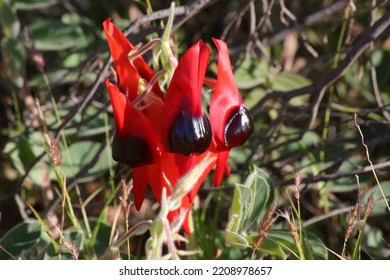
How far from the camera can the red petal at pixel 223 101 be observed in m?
1.45

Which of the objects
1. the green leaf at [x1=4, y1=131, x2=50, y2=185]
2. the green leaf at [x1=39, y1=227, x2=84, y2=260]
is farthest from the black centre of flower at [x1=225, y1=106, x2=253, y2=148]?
the green leaf at [x1=4, y1=131, x2=50, y2=185]

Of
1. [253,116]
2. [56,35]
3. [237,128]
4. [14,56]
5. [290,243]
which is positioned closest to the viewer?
[237,128]

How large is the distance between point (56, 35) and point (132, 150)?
1142 millimetres

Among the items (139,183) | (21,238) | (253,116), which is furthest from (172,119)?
(253,116)

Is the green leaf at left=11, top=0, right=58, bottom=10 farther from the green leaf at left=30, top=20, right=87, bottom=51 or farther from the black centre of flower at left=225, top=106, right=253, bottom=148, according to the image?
the black centre of flower at left=225, top=106, right=253, bottom=148

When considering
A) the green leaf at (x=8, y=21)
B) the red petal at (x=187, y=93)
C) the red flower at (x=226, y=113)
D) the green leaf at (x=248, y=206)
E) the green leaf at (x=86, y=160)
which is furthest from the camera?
the green leaf at (x=8, y=21)

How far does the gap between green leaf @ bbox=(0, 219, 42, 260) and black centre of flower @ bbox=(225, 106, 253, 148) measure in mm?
589

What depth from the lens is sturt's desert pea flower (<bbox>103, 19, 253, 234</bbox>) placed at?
1363 millimetres

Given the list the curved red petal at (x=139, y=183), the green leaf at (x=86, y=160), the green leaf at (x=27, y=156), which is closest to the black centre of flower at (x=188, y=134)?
the curved red petal at (x=139, y=183)

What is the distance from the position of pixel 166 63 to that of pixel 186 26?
1.26 meters

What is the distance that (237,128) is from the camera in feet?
4.78

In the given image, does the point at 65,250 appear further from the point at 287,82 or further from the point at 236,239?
the point at 287,82

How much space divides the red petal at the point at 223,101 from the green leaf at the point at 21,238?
1.88 ft

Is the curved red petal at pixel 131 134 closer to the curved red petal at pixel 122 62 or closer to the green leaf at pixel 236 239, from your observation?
the curved red petal at pixel 122 62
